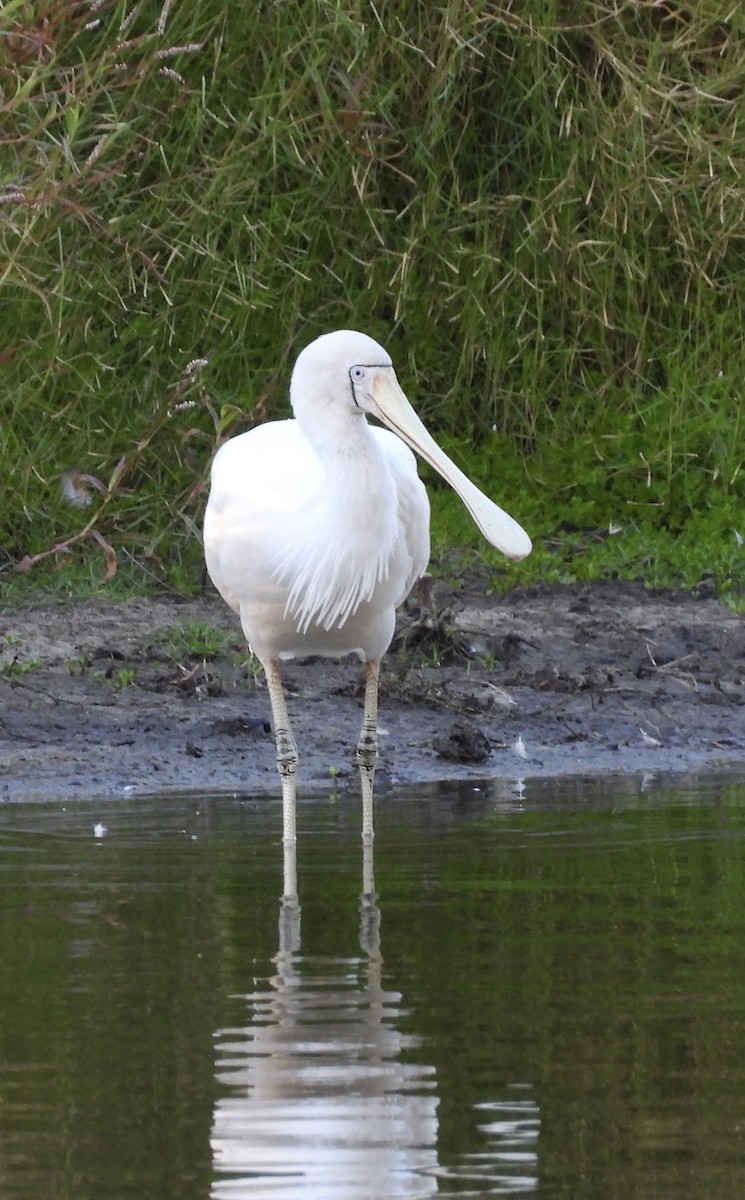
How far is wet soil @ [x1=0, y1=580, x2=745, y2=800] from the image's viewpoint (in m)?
6.89

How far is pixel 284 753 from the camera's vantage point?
20.6 ft

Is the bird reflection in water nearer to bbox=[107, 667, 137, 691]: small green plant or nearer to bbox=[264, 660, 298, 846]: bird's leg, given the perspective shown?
bbox=[264, 660, 298, 846]: bird's leg

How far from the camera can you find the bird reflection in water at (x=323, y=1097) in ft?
9.71

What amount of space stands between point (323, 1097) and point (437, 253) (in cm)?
660

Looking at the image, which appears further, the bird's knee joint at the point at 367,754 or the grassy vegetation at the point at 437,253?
the grassy vegetation at the point at 437,253

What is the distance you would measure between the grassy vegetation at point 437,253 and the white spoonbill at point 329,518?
258 centimetres

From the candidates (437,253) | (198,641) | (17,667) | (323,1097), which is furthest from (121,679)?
(323,1097)

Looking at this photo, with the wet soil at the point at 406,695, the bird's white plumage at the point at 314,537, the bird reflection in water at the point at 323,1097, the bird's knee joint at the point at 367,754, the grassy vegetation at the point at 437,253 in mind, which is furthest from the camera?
the grassy vegetation at the point at 437,253

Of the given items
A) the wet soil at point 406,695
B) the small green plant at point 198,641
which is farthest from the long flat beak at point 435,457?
the small green plant at point 198,641

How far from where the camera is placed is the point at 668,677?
25.8 feet

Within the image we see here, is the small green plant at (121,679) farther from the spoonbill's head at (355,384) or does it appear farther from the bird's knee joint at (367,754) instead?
the spoonbill's head at (355,384)

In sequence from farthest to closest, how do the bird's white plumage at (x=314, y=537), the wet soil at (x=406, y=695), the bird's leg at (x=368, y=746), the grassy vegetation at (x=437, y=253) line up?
the grassy vegetation at (x=437, y=253) → the wet soil at (x=406, y=695) → the bird's leg at (x=368, y=746) → the bird's white plumage at (x=314, y=537)

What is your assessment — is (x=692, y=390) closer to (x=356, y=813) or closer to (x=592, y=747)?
(x=592, y=747)

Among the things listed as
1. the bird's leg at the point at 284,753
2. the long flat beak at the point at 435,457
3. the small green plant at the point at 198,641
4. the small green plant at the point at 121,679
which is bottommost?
the bird's leg at the point at 284,753
